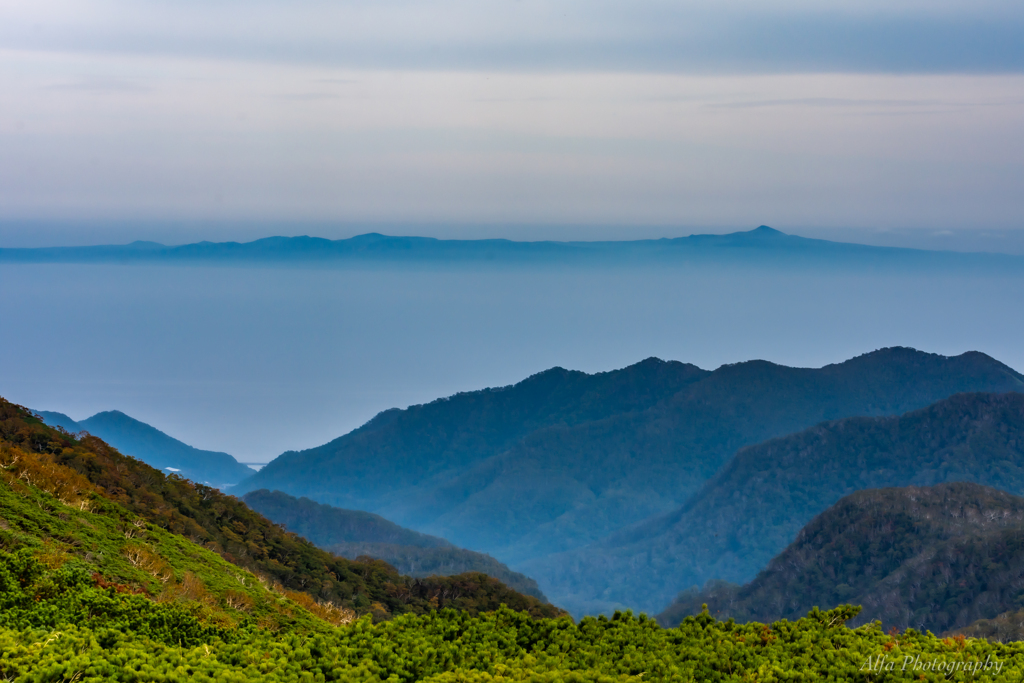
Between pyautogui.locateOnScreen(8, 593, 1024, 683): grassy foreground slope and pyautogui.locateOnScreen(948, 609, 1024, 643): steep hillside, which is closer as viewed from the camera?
pyautogui.locateOnScreen(8, 593, 1024, 683): grassy foreground slope

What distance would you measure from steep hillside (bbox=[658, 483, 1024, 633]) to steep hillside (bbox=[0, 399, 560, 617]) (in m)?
106

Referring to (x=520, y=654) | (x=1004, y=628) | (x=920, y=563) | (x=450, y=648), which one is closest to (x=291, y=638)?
(x=450, y=648)

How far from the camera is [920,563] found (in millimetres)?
158250

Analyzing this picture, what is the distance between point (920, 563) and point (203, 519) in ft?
512

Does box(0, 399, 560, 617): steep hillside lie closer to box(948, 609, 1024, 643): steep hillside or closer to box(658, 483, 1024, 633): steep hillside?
box(948, 609, 1024, 643): steep hillside

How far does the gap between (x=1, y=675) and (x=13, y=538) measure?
18.7 ft

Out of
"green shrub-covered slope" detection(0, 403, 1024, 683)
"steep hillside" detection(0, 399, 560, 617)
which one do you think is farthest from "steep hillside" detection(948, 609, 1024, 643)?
"green shrub-covered slope" detection(0, 403, 1024, 683)

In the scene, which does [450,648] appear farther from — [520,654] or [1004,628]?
[1004,628]

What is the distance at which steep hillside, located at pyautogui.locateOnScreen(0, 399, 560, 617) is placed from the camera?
888 inches

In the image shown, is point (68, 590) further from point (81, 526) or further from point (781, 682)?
point (781, 682)

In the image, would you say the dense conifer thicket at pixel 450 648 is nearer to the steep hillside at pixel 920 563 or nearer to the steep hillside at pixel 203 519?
the steep hillside at pixel 203 519

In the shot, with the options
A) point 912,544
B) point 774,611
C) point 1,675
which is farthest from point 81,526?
point 774,611

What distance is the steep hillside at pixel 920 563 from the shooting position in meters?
135

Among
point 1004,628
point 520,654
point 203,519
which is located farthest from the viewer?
point 1004,628
